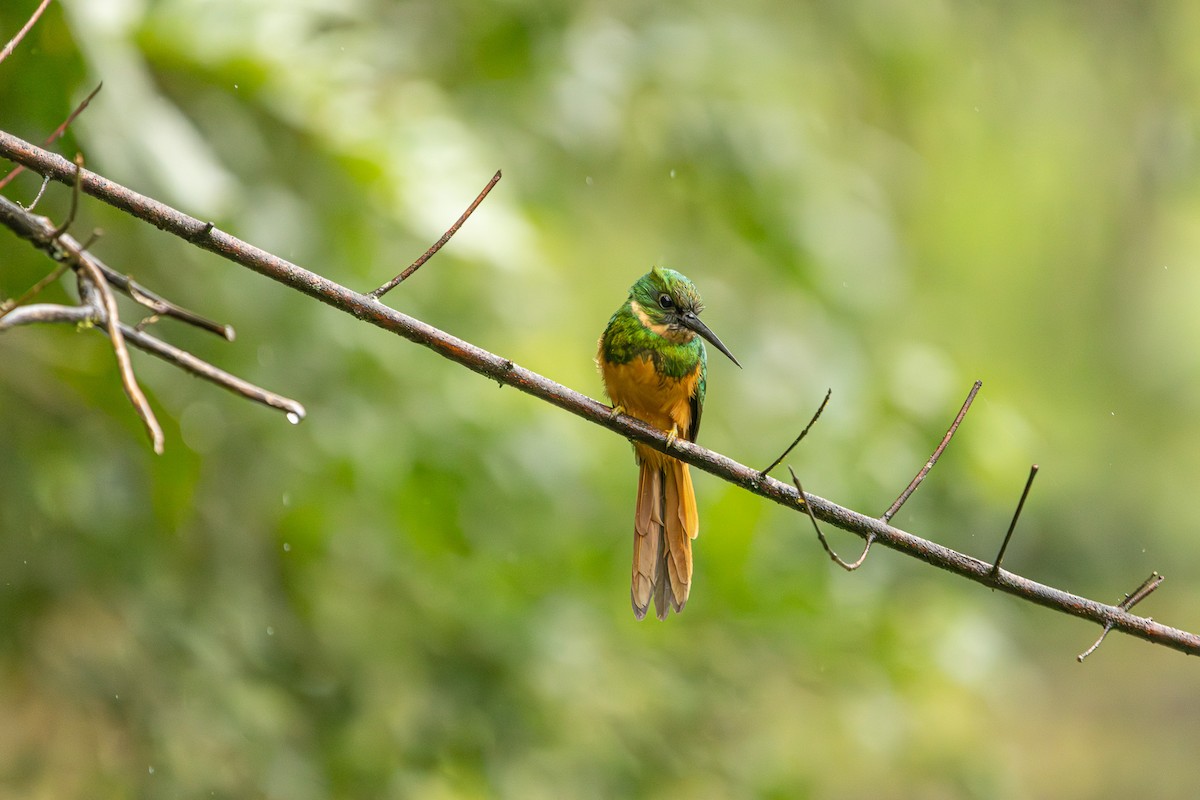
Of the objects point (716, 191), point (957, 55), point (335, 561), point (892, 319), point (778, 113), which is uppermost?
point (957, 55)

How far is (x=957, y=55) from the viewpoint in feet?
20.3

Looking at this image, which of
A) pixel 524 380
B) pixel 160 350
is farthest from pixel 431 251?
pixel 160 350

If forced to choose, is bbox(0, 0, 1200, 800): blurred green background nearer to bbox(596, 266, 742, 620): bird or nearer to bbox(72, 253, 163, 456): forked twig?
bbox(596, 266, 742, 620): bird

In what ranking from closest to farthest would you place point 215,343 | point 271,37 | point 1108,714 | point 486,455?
1. point 271,37
2. point 215,343
3. point 486,455
4. point 1108,714

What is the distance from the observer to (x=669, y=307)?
2.98 meters

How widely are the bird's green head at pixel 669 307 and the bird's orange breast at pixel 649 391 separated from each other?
12cm

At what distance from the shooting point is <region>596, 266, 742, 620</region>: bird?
255 centimetres

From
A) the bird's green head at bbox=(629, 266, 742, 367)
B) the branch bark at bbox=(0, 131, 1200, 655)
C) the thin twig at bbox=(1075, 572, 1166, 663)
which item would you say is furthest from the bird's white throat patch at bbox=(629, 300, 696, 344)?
the thin twig at bbox=(1075, 572, 1166, 663)

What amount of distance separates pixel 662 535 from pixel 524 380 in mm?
1112

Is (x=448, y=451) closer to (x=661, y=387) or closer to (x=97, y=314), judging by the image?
(x=661, y=387)

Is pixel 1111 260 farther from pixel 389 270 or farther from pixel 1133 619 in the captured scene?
pixel 1133 619

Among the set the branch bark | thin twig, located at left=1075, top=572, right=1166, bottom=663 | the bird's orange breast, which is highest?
the bird's orange breast

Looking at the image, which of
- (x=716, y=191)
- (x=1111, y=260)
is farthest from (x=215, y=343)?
(x=1111, y=260)

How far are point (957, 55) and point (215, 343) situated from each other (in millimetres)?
4556
